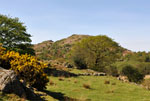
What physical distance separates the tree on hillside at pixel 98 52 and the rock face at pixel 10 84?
117 ft

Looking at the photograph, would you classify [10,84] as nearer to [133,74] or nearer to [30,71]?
[30,71]

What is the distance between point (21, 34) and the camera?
2989 cm

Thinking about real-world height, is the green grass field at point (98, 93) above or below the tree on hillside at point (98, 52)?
below

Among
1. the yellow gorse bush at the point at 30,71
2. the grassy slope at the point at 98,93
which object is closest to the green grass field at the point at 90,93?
the grassy slope at the point at 98,93

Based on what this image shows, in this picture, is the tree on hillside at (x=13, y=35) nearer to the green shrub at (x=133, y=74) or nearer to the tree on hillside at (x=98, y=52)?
the tree on hillside at (x=98, y=52)

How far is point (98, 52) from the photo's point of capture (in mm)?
45906

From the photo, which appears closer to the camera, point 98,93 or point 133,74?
point 98,93

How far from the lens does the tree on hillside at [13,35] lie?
28844 mm

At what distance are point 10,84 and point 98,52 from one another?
38.1 m

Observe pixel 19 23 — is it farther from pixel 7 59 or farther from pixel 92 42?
pixel 92 42

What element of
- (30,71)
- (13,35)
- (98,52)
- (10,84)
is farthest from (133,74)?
(10,84)

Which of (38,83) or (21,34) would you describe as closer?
(38,83)

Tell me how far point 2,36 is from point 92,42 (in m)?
24.4

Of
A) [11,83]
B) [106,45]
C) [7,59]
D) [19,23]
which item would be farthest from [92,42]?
[11,83]
